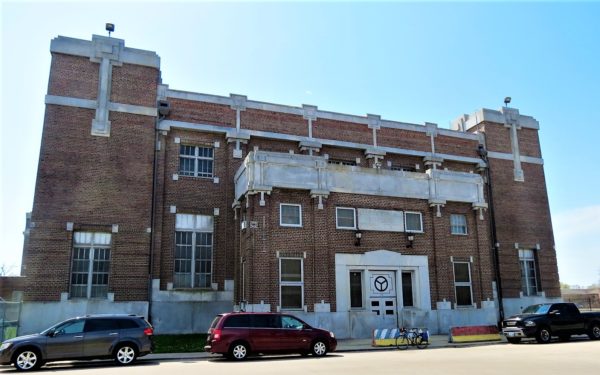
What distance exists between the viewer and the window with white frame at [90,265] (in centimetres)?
2422

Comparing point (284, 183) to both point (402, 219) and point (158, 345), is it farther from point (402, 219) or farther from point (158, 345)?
point (158, 345)

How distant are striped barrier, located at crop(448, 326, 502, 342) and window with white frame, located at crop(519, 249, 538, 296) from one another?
1122 centimetres

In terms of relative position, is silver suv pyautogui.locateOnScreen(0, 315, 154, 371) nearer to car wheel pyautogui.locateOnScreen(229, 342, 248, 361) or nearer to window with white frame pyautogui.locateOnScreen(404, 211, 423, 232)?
car wheel pyautogui.locateOnScreen(229, 342, 248, 361)

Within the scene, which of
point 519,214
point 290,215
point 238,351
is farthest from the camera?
point 519,214

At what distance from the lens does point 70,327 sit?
1631 cm

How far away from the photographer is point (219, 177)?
2778cm

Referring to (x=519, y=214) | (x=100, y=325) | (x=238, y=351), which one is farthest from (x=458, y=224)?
(x=100, y=325)

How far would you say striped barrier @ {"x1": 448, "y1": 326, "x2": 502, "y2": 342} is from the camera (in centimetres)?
2217

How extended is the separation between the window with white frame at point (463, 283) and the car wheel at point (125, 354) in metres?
16.9

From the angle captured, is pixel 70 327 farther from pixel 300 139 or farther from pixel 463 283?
pixel 463 283

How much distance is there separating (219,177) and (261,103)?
203 inches

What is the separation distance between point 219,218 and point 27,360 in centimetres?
1298

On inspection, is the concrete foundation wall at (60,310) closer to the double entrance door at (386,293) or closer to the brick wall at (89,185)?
the brick wall at (89,185)

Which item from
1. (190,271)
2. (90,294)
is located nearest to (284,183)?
(190,271)
